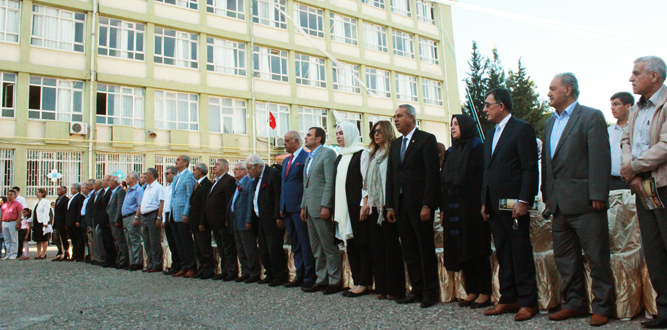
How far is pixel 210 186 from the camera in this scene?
29.7 ft

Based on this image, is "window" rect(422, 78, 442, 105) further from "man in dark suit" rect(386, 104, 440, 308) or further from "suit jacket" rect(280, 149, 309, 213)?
"man in dark suit" rect(386, 104, 440, 308)

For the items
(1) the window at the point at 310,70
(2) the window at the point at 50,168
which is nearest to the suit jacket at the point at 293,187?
(2) the window at the point at 50,168

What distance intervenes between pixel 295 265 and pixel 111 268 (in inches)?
223

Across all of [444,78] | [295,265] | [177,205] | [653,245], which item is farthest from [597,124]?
[444,78]

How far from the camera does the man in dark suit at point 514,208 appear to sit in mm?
4535

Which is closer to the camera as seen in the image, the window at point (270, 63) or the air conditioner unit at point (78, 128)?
the air conditioner unit at point (78, 128)

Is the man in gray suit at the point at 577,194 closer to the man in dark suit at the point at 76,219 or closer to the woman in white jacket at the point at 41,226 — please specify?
the man in dark suit at the point at 76,219

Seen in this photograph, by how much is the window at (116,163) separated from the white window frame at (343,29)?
47.1ft

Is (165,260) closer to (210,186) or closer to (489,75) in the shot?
(210,186)

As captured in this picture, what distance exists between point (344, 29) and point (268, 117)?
8438 millimetres

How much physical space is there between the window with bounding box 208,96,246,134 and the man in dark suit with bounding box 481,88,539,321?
2377 cm

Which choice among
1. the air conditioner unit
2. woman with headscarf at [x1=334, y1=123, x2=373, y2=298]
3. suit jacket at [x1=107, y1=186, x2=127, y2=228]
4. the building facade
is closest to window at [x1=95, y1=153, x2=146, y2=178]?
the building facade

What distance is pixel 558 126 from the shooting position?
14.9 ft

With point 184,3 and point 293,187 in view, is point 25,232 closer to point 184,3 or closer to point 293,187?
point 293,187
